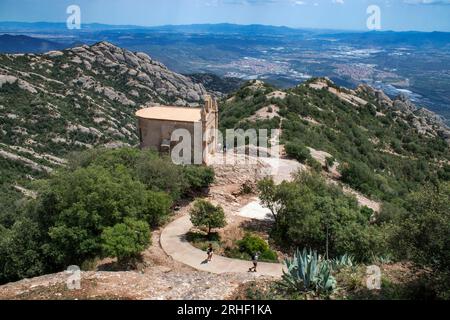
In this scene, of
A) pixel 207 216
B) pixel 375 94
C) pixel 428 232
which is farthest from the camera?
pixel 375 94

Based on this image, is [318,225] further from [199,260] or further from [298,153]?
[298,153]

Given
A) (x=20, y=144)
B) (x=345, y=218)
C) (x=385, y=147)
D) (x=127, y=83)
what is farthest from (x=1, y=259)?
(x=127, y=83)

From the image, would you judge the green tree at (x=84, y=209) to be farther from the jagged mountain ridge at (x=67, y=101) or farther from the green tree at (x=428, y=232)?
the jagged mountain ridge at (x=67, y=101)

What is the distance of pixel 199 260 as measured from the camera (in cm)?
2005

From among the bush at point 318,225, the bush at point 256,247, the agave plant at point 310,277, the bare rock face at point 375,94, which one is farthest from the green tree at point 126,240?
the bare rock face at point 375,94

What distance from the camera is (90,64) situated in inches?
5133

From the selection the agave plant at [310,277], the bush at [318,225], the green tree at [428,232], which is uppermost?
the green tree at [428,232]

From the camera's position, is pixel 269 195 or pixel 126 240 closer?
pixel 126 240

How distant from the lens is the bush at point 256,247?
20750mm

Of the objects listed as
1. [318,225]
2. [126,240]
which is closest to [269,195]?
[318,225]

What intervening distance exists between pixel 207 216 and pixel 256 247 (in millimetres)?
3181

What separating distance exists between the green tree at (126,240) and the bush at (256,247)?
4.75m

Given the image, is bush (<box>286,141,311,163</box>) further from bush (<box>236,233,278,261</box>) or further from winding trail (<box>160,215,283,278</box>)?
winding trail (<box>160,215,283,278</box>)
